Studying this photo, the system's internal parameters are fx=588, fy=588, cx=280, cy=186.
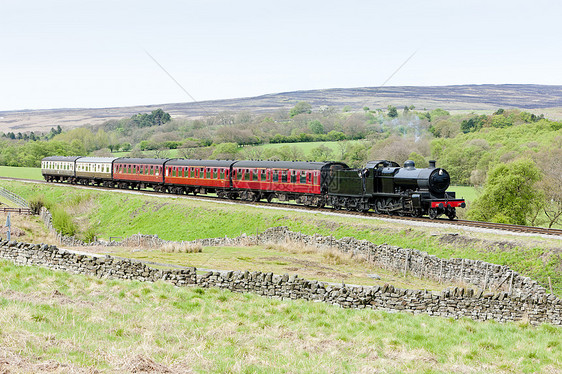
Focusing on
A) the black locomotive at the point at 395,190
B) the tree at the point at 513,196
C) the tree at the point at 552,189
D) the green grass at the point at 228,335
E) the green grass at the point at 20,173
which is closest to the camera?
the green grass at the point at 228,335

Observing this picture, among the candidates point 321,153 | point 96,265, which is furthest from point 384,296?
point 321,153

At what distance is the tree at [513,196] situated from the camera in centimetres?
5766

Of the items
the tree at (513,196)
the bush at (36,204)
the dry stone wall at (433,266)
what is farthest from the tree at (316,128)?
A: the dry stone wall at (433,266)

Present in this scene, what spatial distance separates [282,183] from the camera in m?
48.9

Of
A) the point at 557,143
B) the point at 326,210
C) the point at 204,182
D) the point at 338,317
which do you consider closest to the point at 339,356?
the point at 338,317

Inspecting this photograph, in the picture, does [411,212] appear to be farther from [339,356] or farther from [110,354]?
[110,354]

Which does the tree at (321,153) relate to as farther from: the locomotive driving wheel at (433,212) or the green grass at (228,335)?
the green grass at (228,335)

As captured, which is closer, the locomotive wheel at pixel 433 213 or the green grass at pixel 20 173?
the locomotive wheel at pixel 433 213

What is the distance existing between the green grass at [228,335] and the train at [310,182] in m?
20.8

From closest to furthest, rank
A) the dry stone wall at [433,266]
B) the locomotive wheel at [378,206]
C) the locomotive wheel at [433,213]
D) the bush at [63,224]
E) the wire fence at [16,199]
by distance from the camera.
→ the dry stone wall at [433,266], the locomotive wheel at [433,213], the locomotive wheel at [378,206], the bush at [63,224], the wire fence at [16,199]

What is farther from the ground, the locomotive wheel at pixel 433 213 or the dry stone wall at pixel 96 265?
the dry stone wall at pixel 96 265

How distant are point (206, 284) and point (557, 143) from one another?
76.1 meters

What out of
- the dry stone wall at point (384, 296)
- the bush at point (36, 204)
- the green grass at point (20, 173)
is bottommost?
the green grass at point (20, 173)

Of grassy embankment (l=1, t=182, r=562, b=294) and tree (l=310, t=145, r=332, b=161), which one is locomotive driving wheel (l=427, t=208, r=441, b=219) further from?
tree (l=310, t=145, r=332, b=161)
